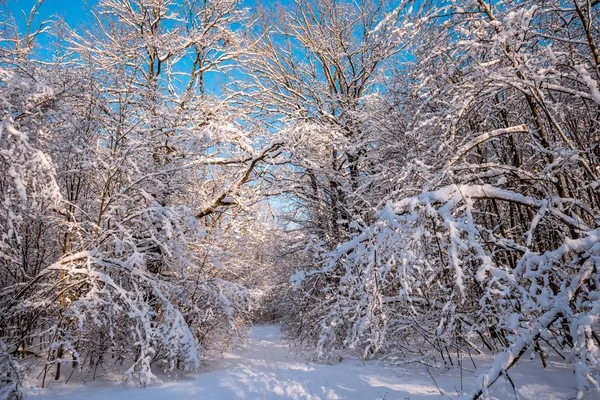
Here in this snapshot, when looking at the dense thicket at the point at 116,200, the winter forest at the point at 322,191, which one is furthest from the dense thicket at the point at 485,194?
the dense thicket at the point at 116,200

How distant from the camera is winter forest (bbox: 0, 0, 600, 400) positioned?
117 inches

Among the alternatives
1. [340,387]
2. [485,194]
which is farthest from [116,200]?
[485,194]

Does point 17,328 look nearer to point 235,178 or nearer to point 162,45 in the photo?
point 235,178

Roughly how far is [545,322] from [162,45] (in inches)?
367

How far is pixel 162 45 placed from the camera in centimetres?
859

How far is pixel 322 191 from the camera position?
9.99 meters

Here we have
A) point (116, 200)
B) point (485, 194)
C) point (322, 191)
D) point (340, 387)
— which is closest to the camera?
point (485, 194)

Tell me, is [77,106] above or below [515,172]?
above

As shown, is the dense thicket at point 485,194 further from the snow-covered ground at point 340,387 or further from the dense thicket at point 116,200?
the dense thicket at point 116,200

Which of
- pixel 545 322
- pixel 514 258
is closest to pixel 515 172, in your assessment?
pixel 545 322

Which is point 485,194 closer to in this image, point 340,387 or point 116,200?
point 340,387

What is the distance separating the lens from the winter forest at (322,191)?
9.73 ft

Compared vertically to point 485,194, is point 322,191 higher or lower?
higher

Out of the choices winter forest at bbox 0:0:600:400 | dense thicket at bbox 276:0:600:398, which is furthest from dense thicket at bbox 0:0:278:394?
dense thicket at bbox 276:0:600:398
